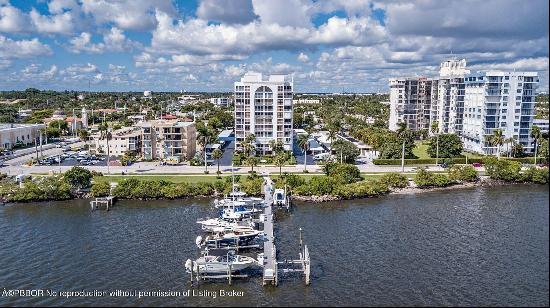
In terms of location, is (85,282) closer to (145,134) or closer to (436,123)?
(145,134)

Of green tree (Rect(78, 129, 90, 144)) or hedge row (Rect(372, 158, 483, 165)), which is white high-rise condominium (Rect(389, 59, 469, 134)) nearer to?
hedge row (Rect(372, 158, 483, 165))

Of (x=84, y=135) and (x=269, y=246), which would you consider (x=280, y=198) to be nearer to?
(x=269, y=246)

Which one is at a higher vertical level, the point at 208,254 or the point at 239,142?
the point at 239,142

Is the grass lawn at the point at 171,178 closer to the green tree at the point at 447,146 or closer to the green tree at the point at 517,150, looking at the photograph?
the green tree at the point at 447,146

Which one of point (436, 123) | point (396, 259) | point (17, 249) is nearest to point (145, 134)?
point (17, 249)

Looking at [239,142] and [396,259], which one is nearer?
[396,259]

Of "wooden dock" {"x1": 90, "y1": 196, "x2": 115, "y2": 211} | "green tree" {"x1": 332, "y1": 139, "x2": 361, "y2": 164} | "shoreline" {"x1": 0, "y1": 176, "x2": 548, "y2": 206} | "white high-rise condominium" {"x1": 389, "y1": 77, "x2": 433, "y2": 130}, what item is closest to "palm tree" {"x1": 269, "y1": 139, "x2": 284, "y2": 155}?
"green tree" {"x1": 332, "y1": 139, "x2": 361, "y2": 164}
